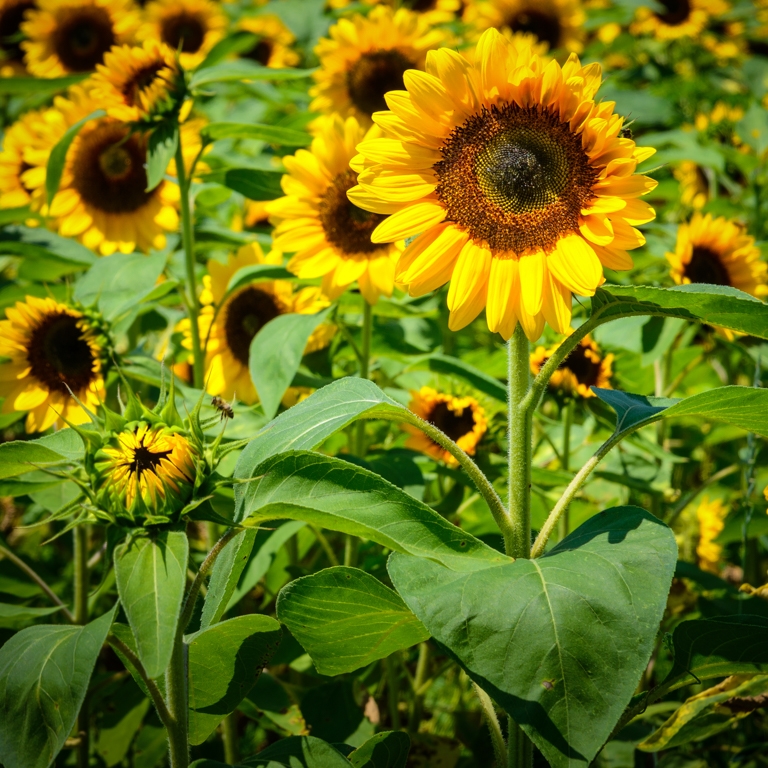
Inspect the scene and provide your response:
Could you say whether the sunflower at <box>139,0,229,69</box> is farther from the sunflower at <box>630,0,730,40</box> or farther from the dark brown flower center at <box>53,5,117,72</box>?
the sunflower at <box>630,0,730,40</box>

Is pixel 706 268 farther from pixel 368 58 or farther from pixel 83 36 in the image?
pixel 83 36

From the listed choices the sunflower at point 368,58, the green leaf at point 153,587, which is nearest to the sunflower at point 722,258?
the sunflower at point 368,58

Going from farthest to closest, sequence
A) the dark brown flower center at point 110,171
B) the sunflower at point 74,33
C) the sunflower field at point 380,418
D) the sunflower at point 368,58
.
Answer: the sunflower at point 74,33 < the sunflower at point 368,58 < the dark brown flower center at point 110,171 < the sunflower field at point 380,418

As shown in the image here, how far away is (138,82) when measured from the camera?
1765 mm

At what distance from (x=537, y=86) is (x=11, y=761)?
97 cm

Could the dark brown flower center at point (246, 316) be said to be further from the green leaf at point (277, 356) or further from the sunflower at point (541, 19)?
the sunflower at point (541, 19)

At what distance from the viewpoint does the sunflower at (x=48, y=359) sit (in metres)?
1.63

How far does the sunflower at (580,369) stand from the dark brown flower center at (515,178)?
28.0 inches

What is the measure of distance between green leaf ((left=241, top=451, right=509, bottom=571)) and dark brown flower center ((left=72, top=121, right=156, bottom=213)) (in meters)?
1.37

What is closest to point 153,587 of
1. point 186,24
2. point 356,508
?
point 356,508

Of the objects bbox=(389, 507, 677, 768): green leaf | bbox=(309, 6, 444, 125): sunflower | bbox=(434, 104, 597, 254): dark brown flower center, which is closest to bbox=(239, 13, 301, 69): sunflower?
bbox=(309, 6, 444, 125): sunflower

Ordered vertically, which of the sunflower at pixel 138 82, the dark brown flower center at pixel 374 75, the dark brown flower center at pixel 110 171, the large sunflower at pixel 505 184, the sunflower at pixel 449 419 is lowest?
the sunflower at pixel 449 419

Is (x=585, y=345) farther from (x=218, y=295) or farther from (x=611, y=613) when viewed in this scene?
(x=611, y=613)

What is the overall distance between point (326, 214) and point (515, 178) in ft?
2.29
